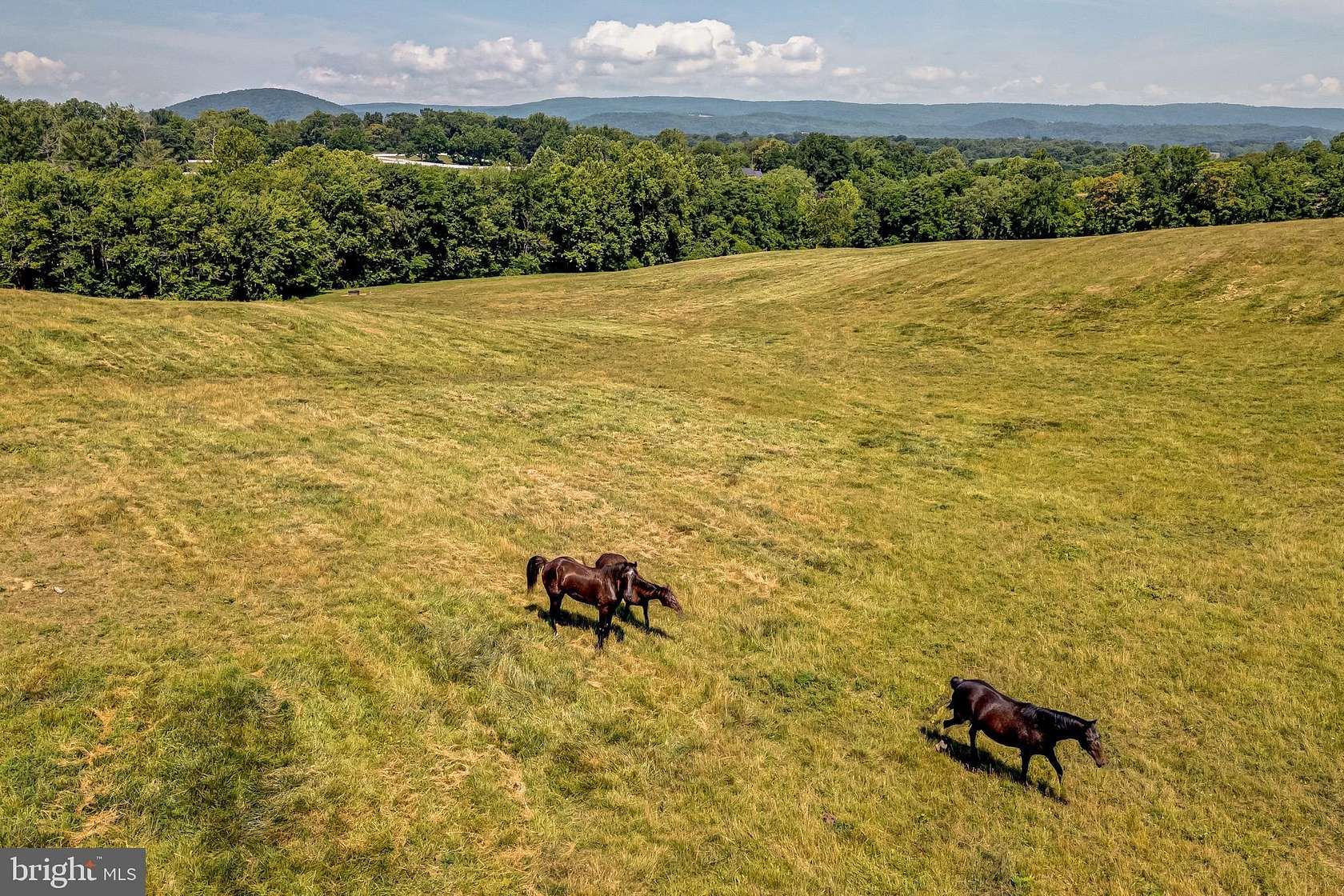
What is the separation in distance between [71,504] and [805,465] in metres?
25.1

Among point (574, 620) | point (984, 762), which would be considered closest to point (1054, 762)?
point (984, 762)

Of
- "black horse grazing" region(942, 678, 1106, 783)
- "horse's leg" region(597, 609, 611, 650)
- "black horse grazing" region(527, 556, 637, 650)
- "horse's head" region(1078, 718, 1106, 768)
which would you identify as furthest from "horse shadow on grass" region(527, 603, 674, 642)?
"horse's head" region(1078, 718, 1106, 768)

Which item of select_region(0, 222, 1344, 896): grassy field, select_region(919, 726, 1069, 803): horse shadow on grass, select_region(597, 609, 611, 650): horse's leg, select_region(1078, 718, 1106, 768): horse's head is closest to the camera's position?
select_region(0, 222, 1344, 896): grassy field

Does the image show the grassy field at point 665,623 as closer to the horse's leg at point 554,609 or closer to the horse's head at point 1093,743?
the horse's leg at point 554,609

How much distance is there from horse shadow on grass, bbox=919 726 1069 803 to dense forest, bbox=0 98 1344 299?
8871cm

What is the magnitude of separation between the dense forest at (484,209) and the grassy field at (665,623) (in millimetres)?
42640

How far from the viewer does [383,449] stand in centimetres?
2977

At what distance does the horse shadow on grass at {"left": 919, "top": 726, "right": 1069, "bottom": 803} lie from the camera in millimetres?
13016

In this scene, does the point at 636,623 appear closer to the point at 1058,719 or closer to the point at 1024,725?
the point at 1024,725

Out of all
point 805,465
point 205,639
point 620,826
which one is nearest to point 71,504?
point 205,639

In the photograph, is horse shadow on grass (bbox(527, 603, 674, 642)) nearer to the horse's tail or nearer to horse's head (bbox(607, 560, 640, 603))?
the horse's tail

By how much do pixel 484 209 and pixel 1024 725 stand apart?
107 meters

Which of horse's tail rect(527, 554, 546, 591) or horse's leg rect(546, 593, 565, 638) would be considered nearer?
horse's leg rect(546, 593, 565, 638)

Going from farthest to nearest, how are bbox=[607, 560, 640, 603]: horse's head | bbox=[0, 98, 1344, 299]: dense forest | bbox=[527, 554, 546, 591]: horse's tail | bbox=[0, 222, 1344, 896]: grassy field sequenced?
bbox=[0, 98, 1344, 299]: dense forest < bbox=[527, 554, 546, 591]: horse's tail < bbox=[607, 560, 640, 603]: horse's head < bbox=[0, 222, 1344, 896]: grassy field
